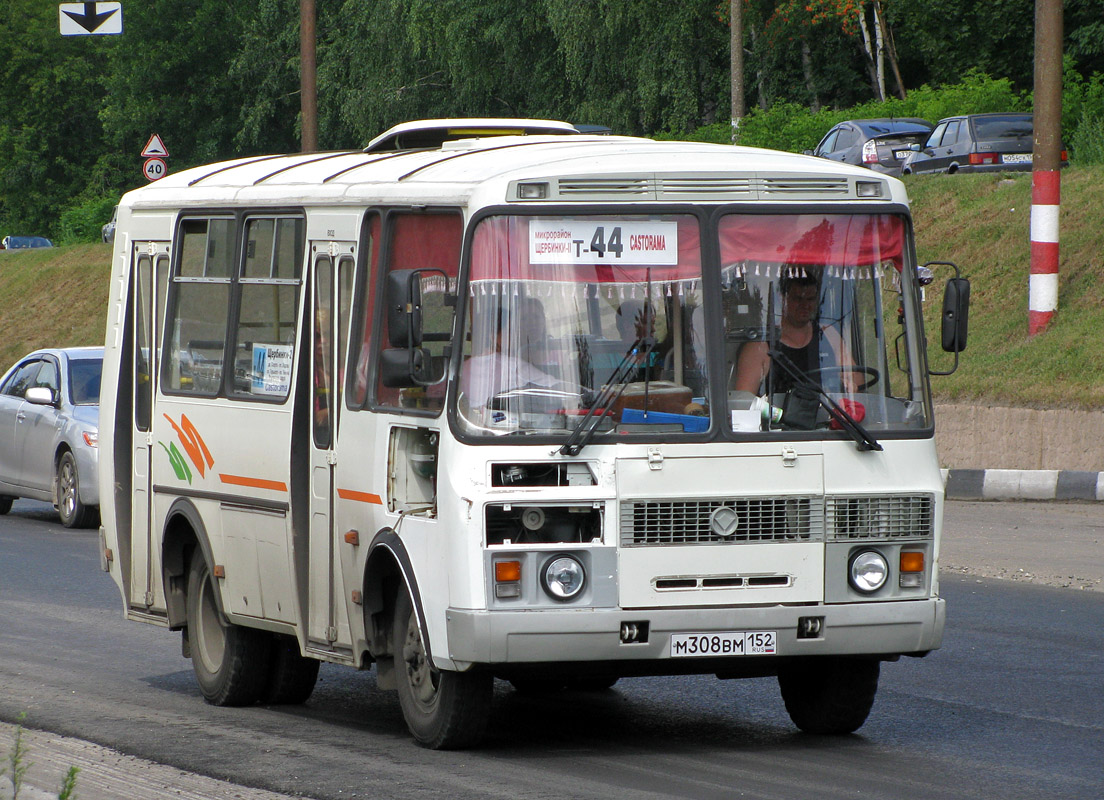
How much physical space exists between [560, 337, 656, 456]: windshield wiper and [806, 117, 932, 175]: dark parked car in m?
28.6

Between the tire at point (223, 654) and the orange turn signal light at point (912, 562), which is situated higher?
the orange turn signal light at point (912, 562)

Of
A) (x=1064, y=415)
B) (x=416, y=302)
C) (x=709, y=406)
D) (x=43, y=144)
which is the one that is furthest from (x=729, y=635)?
(x=43, y=144)

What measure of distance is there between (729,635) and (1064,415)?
476 inches

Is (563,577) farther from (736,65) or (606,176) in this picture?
(736,65)

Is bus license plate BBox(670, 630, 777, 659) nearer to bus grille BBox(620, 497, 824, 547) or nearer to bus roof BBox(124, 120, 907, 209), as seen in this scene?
bus grille BBox(620, 497, 824, 547)

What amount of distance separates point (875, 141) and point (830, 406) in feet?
99.0

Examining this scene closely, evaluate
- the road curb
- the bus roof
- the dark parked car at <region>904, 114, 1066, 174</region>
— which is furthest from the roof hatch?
the dark parked car at <region>904, 114, 1066, 174</region>

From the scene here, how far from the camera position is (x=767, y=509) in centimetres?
723

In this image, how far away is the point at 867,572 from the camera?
7.29 meters

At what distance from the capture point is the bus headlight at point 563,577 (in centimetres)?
700

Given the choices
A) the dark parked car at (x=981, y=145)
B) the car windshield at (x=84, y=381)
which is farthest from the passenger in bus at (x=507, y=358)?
the dark parked car at (x=981, y=145)

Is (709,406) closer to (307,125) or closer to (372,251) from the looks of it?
(372,251)

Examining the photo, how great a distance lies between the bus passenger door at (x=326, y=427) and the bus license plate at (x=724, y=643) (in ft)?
5.31

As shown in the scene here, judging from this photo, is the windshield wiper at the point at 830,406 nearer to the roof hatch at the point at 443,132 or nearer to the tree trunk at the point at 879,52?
the roof hatch at the point at 443,132
